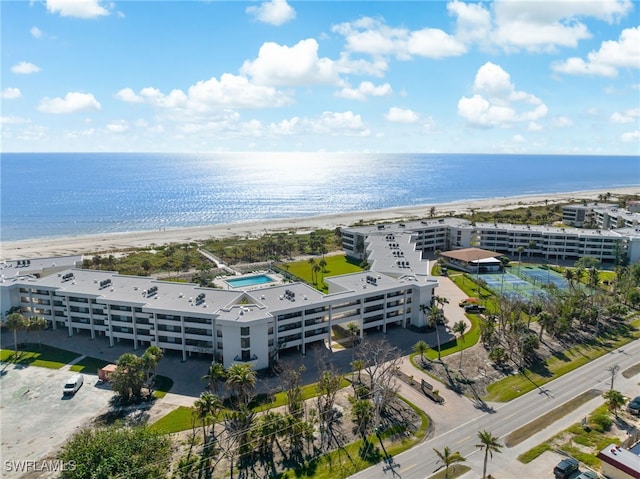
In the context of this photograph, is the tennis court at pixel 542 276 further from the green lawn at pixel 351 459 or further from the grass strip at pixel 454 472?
the grass strip at pixel 454 472

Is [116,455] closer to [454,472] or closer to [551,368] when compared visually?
[454,472]

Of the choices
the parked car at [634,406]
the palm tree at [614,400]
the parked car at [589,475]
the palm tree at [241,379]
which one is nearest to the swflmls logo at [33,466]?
the palm tree at [241,379]

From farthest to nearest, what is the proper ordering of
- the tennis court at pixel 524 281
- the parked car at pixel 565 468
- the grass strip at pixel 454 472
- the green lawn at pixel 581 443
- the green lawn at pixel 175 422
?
the tennis court at pixel 524 281 < the green lawn at pixel 175 422 < the green lawn at pixel 581 443 < the grass strip at pixel 454 472 < the parked car at pixel 565 468

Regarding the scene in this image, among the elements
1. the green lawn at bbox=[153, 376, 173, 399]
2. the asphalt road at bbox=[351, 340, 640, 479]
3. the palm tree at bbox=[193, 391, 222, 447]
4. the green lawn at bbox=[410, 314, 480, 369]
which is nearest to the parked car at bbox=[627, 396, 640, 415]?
the asphalt road at bbox=[351, 340, 640, 479]

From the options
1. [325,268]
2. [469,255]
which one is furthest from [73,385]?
[469,255]

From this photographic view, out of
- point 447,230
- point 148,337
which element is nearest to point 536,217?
point 447,230

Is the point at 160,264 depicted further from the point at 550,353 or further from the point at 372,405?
the point at 550,353
